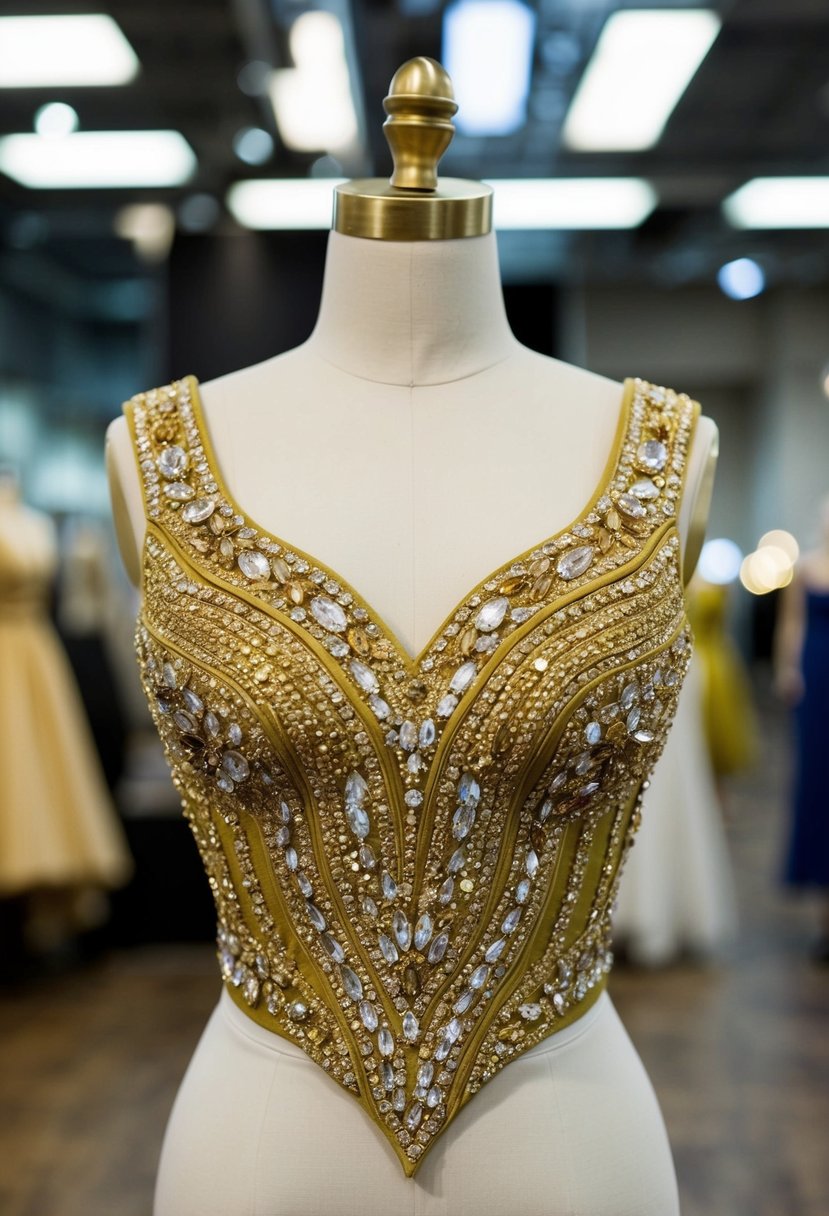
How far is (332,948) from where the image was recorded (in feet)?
3.94

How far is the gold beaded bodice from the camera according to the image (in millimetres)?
1167

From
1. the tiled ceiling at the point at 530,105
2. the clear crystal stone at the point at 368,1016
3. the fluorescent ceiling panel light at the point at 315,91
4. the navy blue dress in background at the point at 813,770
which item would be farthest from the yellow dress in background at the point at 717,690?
the clear crystal stone at the point at 368,1016

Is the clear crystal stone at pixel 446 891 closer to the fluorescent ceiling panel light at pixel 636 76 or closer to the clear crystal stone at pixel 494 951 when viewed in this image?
the clear crystal stone at pixel 494 951

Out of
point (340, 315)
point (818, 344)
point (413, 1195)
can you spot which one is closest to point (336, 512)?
point (340, 315)

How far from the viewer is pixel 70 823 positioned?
4719 millimetres

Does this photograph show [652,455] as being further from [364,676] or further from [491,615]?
[364,676]

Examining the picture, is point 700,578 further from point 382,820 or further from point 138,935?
point 382,820

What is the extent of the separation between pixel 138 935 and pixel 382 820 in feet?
13.3

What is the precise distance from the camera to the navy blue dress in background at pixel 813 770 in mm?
5008

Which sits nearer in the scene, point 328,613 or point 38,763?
point 328,613

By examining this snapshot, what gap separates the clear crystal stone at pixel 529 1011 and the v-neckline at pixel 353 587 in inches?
12.9

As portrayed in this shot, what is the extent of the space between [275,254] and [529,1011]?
459cm

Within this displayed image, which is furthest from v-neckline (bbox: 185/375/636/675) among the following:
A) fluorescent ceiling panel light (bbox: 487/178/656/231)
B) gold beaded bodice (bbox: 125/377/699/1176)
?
fluorescent ceiling panel light (bbox: 487/178/656/231)

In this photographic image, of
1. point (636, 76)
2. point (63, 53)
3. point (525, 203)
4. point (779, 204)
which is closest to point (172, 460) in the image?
point (63, 53)
